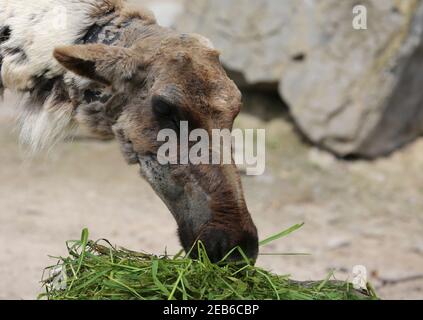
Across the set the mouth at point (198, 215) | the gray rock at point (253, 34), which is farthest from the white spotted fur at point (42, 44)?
the gray rock at point (253, 34)

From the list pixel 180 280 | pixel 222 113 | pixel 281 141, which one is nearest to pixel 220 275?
pixel 180 280

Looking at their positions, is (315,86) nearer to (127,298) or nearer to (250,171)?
(250,171)

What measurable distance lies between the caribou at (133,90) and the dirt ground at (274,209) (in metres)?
1.99

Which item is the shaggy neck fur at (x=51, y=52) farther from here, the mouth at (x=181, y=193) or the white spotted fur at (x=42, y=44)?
the mouth at (x=181, y=193)

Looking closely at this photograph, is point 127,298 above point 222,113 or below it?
below

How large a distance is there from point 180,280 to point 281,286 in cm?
51

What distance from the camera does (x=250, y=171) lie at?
350 inches

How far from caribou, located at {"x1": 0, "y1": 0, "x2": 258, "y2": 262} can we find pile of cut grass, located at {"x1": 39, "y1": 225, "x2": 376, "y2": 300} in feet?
0.62

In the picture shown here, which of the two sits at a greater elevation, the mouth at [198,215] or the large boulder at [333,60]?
the mouth at [198,215]

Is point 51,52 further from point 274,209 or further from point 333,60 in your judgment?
point 333,60

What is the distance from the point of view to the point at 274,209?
8.80 m

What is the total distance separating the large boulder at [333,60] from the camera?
9242mm

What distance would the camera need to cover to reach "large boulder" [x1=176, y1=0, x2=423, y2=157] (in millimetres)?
9242
